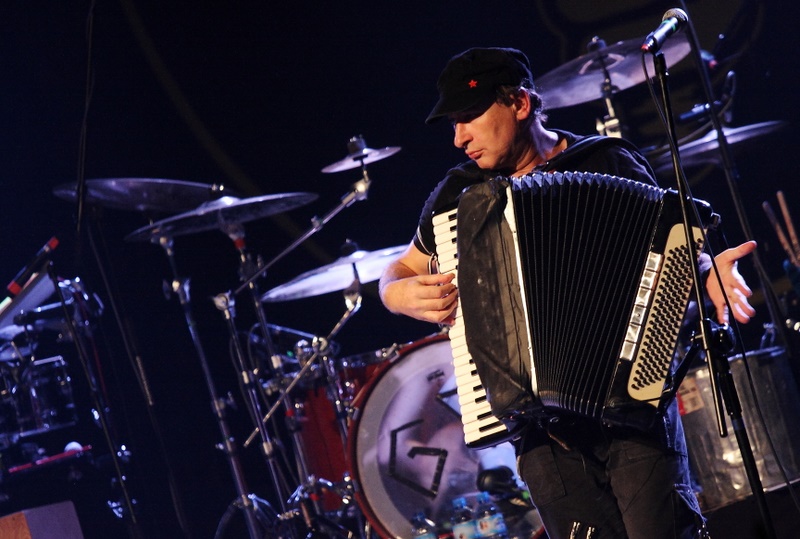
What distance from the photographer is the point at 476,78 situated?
8.94 feet

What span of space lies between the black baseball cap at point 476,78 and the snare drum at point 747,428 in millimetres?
2244

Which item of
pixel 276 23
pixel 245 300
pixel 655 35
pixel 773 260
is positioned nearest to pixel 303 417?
pixel 245 300

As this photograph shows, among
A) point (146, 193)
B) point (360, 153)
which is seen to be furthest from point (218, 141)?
point (360, 153)

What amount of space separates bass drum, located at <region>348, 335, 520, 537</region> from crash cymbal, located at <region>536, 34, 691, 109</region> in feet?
4.56

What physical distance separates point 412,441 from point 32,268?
2.09m

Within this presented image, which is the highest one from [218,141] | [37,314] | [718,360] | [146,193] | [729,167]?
[218,141]

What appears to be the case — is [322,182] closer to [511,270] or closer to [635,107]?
[635,107]

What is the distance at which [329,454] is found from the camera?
211 inches

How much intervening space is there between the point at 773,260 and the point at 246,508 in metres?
3.35

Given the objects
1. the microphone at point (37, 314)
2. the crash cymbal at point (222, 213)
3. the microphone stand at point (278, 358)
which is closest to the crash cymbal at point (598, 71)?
the microphone stand at point (278, 358)

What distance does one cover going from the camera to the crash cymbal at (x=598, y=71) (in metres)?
4.55

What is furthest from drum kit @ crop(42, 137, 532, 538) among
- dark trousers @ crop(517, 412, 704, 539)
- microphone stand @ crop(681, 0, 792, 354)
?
dark trousers @ crop(517, 412, 704, 539)

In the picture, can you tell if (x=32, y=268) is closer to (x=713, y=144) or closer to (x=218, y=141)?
(x=218, y=141)

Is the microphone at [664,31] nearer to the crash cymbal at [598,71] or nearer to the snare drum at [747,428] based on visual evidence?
the crash cymbal at [598,71]
